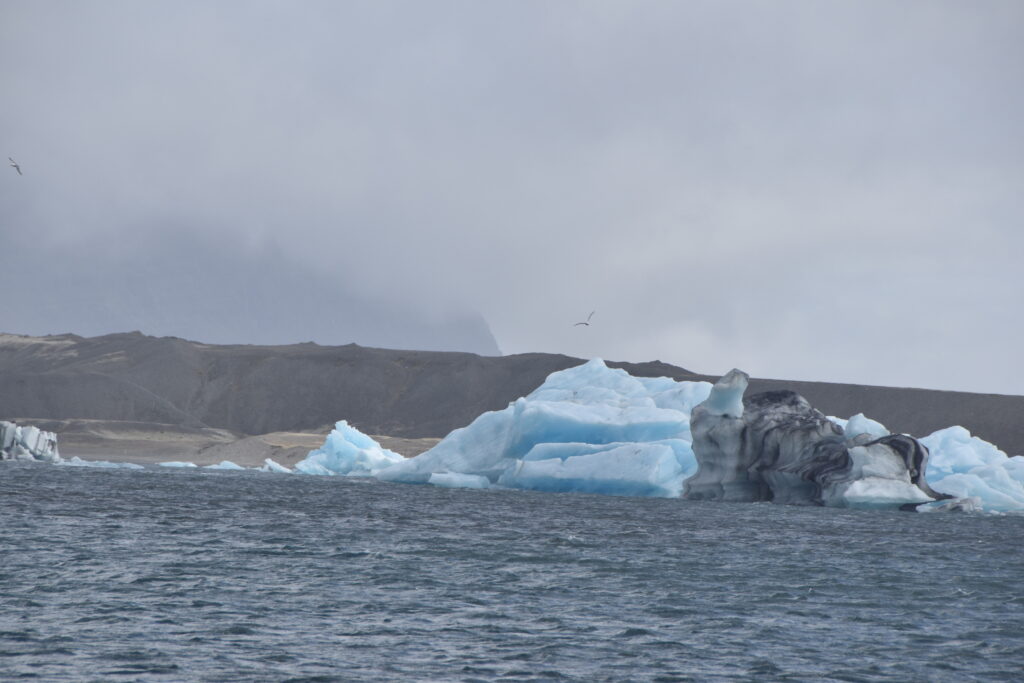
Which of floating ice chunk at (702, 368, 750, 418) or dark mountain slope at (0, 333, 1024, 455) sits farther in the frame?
dark mountain slope at (0, 333, 1024, 455)

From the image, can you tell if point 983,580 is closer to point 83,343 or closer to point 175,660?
point 175,660

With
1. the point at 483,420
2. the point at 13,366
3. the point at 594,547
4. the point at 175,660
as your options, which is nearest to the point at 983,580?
the point at 594,547

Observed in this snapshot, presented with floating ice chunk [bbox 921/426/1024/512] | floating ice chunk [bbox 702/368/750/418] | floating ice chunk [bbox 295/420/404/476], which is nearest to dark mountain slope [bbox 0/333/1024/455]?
floating ice chunk [bbox 295/420/404/476]

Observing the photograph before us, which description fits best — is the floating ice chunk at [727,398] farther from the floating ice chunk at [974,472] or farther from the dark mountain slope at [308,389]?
the dark mountain slope at [308,389]

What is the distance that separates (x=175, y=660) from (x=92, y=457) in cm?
7718

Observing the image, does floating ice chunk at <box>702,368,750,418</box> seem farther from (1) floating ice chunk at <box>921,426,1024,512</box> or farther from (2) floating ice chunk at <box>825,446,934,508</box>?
(1) floating ice chunk at <box>921,426,1024,512</box>

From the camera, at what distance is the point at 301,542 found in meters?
27.6

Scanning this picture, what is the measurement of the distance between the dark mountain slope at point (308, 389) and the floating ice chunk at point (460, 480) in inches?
2410

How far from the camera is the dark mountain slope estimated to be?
108 meters

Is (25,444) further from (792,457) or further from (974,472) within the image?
(974,472)

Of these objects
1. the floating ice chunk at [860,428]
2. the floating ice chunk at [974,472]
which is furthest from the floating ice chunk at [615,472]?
the floating ice chunk at [974,472]

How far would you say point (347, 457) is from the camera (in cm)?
6619

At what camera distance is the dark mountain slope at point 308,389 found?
107625 millimetres

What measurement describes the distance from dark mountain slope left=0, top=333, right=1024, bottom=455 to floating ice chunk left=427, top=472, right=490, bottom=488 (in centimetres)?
6122
